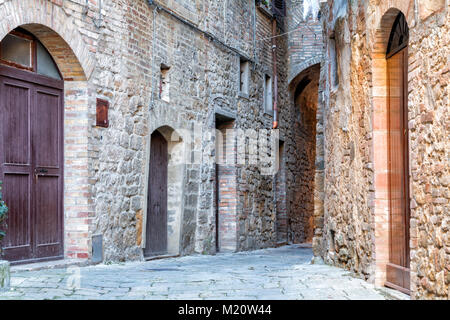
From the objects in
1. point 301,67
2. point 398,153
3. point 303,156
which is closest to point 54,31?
point 398,153

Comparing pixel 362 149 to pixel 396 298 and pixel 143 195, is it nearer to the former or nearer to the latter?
pixel 396 298

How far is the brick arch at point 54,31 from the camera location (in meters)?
6.20

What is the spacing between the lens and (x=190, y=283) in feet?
18.9

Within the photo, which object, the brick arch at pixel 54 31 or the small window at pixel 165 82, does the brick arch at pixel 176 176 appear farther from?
the brick arch at pixel 54 31

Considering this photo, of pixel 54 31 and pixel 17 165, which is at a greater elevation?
pixel 54 31

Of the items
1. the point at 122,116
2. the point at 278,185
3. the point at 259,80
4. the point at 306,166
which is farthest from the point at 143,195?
the point at 306,166

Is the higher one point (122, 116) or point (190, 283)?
point (122, 116)

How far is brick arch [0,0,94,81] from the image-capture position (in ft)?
20.4

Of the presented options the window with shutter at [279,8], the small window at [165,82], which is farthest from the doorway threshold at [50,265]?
the window with shutter at [279,8]

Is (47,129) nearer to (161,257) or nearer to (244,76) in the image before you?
(161,257)

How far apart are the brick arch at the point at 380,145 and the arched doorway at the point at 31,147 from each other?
12.1 ft

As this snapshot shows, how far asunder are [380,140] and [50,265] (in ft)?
12.3

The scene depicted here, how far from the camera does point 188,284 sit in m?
5.67

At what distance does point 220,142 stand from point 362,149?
19.9 ft
